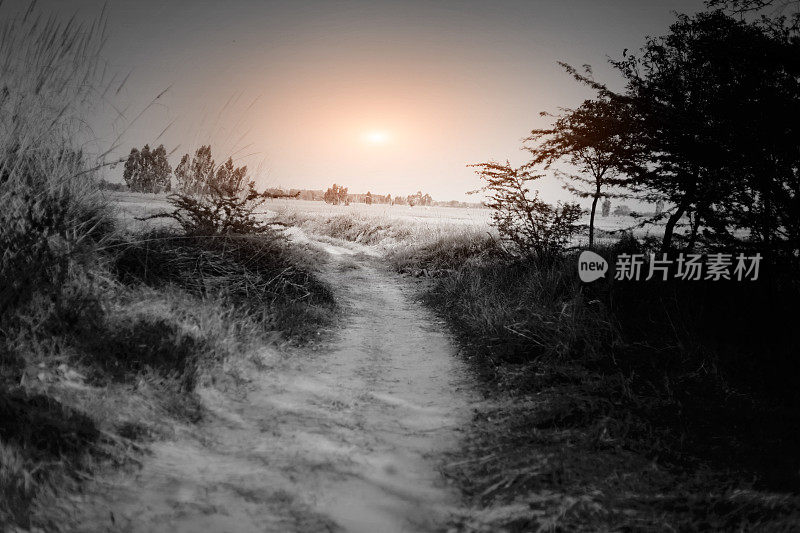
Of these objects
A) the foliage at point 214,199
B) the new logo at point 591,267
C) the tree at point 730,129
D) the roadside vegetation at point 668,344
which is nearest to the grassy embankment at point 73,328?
the foliage at point 214,199

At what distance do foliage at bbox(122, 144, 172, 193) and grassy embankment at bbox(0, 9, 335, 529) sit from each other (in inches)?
22.3

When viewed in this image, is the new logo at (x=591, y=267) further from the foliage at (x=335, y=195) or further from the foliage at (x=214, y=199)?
the foliage at (x=335, y=195)

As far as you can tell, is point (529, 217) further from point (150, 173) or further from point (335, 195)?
point (335, 195)

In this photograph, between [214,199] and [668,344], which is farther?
[214,199]

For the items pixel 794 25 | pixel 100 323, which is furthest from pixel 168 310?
pixel 794 25

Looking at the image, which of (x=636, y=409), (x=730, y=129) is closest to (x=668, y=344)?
(x=636, y=409)

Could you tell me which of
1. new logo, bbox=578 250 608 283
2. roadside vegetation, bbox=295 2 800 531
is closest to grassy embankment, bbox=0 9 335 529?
roadside vegetation, bbox=295 2 800 531

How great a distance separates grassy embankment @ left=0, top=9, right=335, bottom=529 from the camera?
2314mm

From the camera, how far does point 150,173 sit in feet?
18.5

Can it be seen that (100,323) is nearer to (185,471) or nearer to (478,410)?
(185,471)

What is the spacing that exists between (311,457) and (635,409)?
8.85ft

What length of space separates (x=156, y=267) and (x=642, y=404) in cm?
550

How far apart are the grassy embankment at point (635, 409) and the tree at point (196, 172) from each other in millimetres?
4552

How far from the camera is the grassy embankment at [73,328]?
2.31 metres
